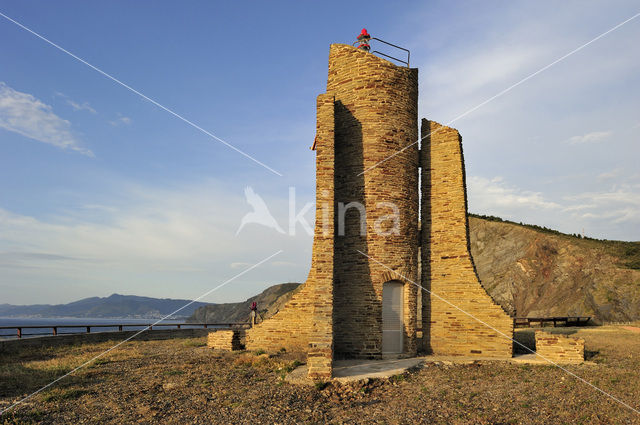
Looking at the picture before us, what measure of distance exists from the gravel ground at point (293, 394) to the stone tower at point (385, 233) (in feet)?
5.92

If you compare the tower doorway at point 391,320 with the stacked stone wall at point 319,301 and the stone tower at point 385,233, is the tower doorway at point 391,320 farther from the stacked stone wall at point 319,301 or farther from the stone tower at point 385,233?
the stacked stone wall at point 319,301

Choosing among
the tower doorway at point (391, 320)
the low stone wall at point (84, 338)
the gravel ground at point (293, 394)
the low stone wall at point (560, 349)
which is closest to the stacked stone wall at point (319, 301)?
the gravel ground at point (293, 394)

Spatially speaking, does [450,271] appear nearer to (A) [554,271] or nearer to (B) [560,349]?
(B) [560,349]

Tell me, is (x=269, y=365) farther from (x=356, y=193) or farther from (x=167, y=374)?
(x=356, y=193)

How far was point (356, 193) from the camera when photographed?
1460 cm

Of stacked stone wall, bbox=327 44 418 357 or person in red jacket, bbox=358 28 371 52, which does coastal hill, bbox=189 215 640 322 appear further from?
person in red jacket, bbox=358 28 371 52

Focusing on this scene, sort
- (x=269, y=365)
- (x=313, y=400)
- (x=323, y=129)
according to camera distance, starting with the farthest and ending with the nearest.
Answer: (x=323, y=129) < (x=269, y=365) < (x=313, y=400)

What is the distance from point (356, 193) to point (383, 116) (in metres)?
3.03

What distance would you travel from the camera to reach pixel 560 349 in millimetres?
13094

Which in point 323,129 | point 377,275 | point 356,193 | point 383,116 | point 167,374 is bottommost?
point 167,374

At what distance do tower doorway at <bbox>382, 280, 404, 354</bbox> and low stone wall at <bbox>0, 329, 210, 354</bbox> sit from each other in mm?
13639

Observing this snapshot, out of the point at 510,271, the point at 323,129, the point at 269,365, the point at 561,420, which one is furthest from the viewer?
the point at 510,271

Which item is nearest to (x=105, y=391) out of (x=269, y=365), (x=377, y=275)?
(x=269, y=365)

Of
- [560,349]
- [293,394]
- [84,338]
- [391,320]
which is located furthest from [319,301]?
[84,338]
